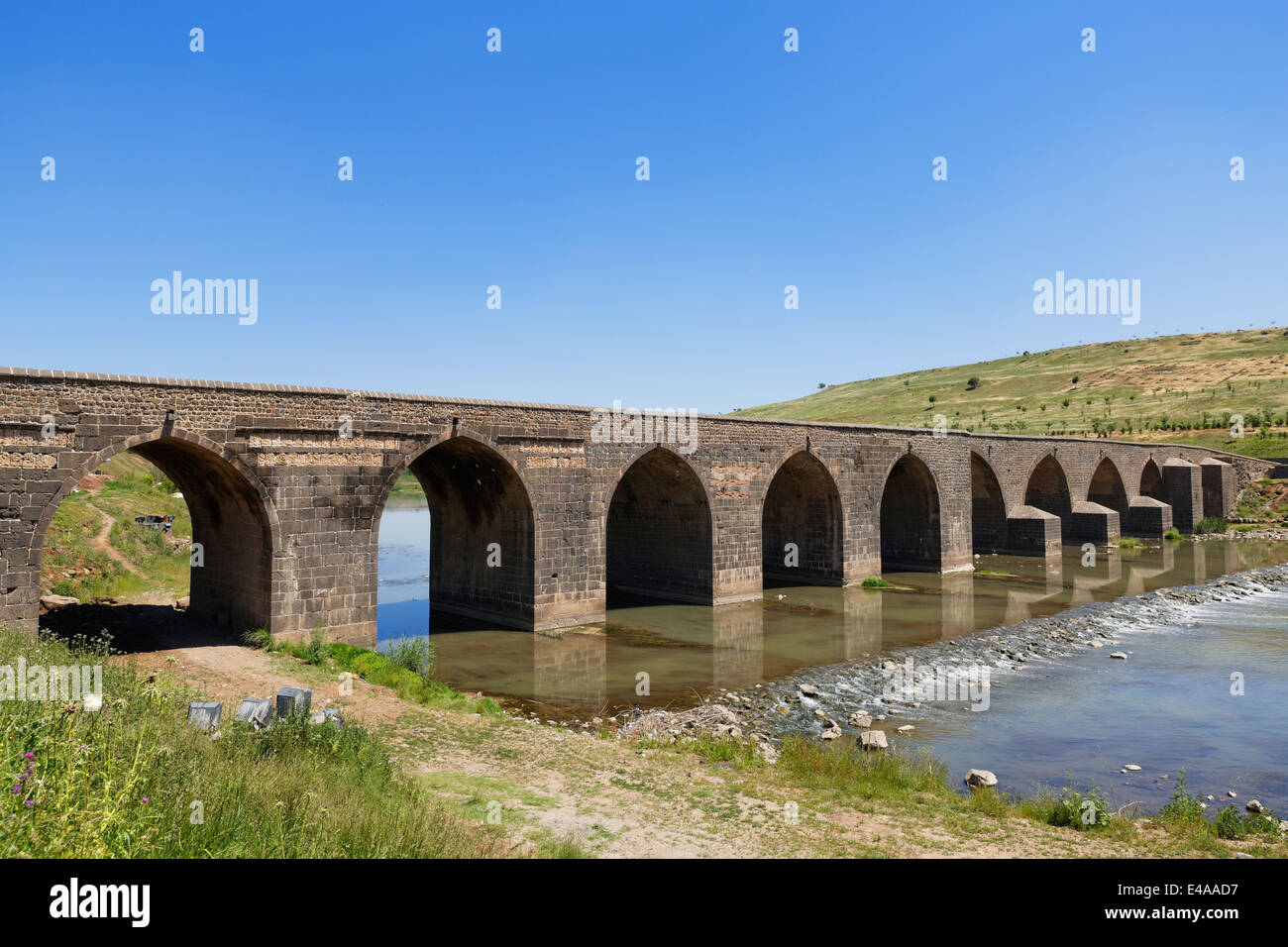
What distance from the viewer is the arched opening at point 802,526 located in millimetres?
25594

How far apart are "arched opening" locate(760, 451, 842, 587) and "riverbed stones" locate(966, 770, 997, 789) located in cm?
1475

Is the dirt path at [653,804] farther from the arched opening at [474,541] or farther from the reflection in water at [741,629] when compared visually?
the arched opening at [474,541]

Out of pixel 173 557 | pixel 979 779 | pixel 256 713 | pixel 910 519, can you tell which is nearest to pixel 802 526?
pixel 910 519

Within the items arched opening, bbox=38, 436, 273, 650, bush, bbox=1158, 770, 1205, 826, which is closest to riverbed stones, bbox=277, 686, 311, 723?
arched opening, bbox=38, 436, 273, 650

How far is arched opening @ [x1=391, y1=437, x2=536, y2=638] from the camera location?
1902 centimetres

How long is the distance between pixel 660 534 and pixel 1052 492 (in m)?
22.6

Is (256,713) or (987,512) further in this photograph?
(987,512)

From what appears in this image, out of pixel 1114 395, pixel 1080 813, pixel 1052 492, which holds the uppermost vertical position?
pixel 1114 395

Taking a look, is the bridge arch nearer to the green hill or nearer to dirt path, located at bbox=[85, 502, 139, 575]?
dirt path, located at bbox=[85, 502, 139, 575]

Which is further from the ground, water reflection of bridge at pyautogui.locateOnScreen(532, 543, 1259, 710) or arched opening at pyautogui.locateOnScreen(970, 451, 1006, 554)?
arched opening at pyautogui.locateOnScreen(970, 451, 1006, 554)

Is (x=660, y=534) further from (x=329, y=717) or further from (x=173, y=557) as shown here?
(x=329, y=717)

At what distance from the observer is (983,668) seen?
16.4 metres
